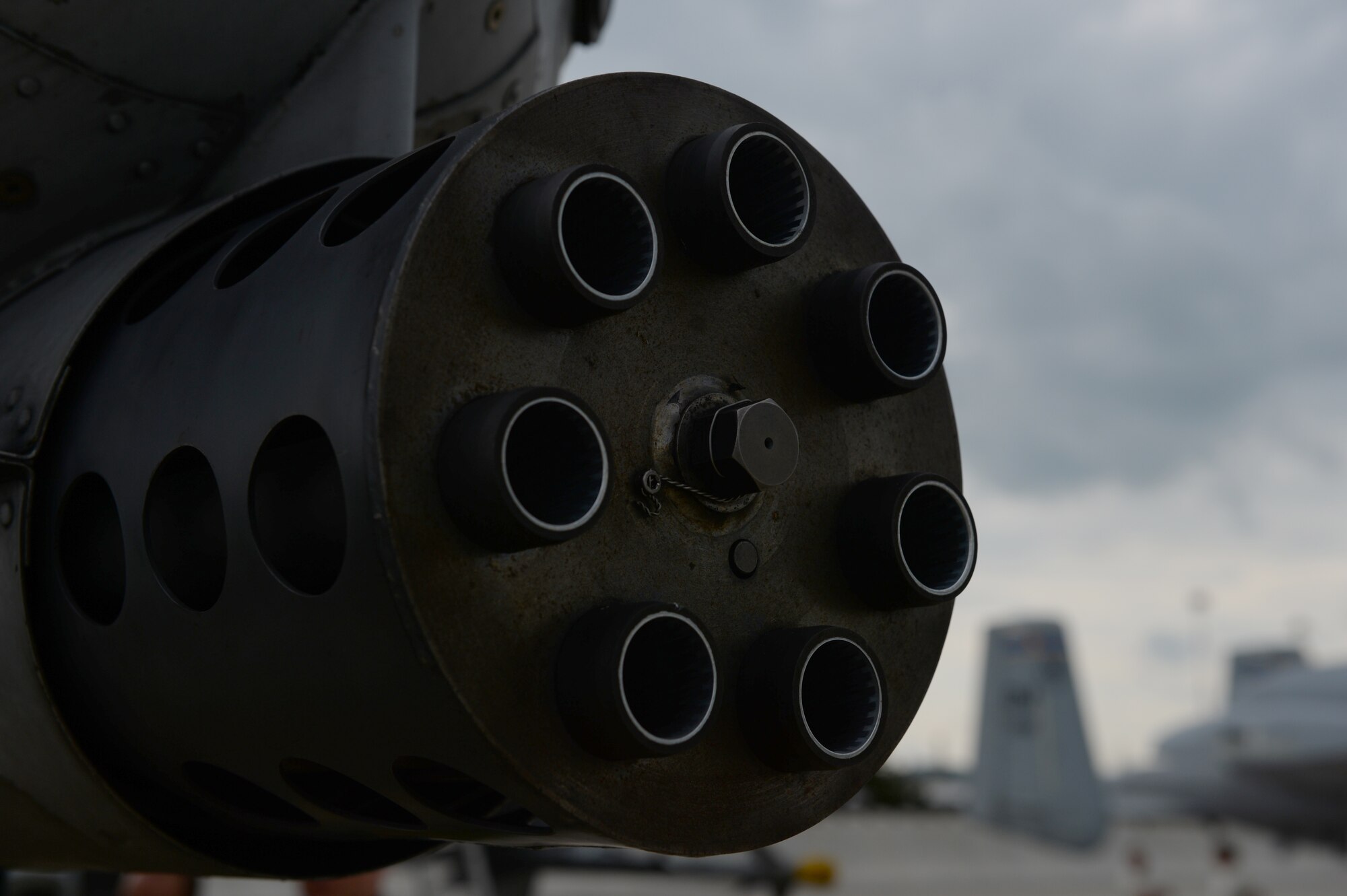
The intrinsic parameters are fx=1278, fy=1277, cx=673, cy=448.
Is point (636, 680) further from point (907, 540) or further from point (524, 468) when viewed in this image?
point (907, 540)

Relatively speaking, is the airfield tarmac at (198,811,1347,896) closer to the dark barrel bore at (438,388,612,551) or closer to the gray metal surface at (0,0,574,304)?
the gray metal surface at (0,0,574,304)

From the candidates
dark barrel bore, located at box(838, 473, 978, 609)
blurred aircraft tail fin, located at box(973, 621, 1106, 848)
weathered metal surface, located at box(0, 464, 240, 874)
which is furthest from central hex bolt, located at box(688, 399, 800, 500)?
blurred aircraft tail fin, located at box(973, 621, 1106, 848)

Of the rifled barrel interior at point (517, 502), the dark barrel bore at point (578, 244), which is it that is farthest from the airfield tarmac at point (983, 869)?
the dark barrel bore at point (578, 244)

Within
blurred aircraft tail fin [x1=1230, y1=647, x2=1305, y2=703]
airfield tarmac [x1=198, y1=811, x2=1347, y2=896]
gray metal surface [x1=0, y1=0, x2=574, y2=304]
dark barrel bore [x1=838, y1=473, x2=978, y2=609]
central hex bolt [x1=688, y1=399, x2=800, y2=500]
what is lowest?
airfield tarmac [x1=198, y1=811, x2=1347, y2=896]

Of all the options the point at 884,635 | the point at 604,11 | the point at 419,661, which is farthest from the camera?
the point at 604,11

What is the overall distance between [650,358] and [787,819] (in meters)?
0.69

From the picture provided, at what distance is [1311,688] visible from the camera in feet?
108

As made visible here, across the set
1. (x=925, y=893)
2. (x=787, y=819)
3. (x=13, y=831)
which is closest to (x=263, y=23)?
(x=13, y=831)

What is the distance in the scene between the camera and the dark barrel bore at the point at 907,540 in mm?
1917

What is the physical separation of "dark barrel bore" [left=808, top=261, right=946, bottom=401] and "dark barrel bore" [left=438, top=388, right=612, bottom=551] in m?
0.54

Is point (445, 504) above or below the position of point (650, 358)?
below

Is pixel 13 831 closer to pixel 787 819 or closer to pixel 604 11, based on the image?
pixel 787 819

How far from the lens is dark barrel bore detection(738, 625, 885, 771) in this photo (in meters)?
1.73

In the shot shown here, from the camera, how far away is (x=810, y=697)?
186cm
